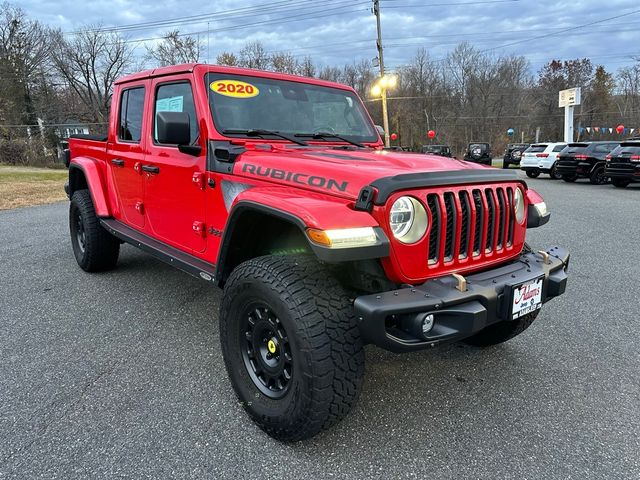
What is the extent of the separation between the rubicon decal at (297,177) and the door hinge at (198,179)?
0.42 meters

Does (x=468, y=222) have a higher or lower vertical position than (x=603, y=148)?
higher

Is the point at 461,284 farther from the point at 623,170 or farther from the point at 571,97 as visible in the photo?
the point at 571,97

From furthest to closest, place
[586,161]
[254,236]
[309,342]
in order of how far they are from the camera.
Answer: [586,161], [254,236], [309,342]

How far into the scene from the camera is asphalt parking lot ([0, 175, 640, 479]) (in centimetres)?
208

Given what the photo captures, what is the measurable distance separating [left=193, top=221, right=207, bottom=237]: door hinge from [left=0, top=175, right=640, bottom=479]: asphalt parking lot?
2.70 ft

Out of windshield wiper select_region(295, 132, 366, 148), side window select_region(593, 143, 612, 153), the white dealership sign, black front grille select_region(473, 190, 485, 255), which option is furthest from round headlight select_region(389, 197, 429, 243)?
the white dealership sign

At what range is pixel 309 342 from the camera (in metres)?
1.94

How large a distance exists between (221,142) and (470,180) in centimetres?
155

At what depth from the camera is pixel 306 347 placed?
76.5 inches

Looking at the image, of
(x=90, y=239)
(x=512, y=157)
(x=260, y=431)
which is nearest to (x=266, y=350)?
(x=260, y=431)

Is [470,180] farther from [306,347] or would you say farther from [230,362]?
[230,362]

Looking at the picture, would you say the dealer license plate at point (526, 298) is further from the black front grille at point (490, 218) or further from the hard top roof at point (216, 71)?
the hard top roof at point (216, 71)

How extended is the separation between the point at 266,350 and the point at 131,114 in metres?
2.71

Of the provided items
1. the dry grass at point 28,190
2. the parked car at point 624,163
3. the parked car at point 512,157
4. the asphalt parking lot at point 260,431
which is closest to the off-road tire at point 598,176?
the parked car at point 624,163
